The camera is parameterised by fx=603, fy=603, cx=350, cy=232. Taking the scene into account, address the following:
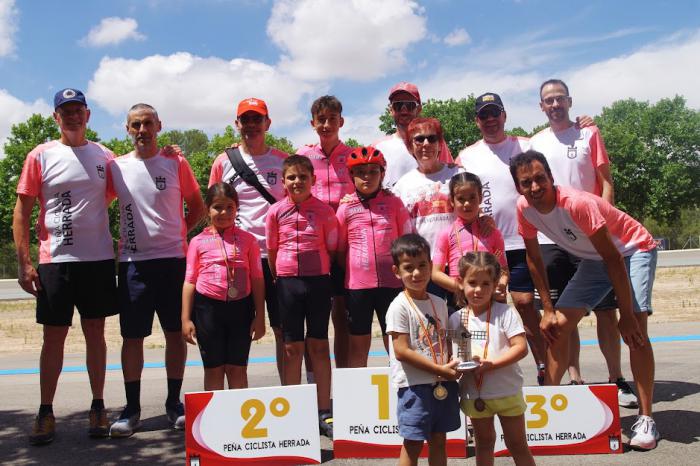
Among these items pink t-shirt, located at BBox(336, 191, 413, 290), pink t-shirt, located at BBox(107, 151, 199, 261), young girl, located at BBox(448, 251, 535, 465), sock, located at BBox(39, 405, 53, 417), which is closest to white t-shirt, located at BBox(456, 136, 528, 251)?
pink t-shirt, located at BBox(336, 191, 413, 290)

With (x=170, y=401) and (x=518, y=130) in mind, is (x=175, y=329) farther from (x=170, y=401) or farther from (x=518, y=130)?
(x=518, y=130)

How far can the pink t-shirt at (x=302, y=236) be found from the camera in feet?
14.1

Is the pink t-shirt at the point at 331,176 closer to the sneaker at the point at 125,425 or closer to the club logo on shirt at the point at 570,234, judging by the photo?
the club logo on shirt at the point at 570,234

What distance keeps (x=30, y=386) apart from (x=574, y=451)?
5731 millimetres

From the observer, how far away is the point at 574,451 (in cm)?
385

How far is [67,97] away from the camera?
4.67 m

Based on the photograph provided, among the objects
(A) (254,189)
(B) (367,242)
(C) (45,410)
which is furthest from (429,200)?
(C) (45,410)

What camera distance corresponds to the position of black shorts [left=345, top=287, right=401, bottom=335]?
4230mm

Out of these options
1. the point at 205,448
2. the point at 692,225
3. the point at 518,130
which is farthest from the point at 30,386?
the point at 692,225

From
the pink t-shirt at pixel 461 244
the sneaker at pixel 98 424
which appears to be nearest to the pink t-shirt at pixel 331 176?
the pink t-shirt at pixel 461 244

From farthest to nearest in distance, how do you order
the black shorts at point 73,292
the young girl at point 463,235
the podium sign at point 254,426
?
1. the black shorts at point 73,292
2. the young girl at point 463,235
3. the podium sign at point 254,426

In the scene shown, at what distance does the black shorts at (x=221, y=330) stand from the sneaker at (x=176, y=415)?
748mm

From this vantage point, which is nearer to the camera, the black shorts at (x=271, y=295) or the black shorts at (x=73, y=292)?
the black shorts at (x=73, y=292)

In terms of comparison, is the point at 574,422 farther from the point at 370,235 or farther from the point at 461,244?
the point at 370,235
